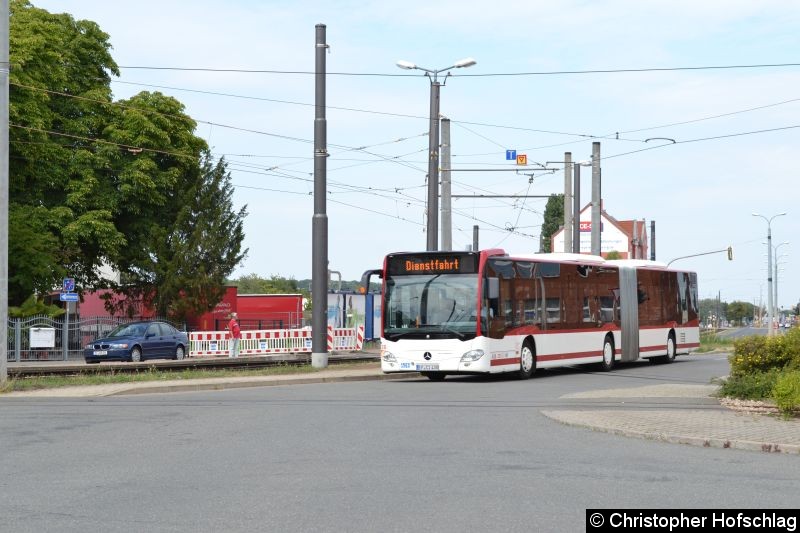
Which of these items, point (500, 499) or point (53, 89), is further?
point (53, 89)

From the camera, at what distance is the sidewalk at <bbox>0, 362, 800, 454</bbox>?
12.8 meters

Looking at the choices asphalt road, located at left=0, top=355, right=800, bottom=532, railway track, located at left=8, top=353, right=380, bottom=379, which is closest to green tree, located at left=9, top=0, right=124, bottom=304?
railway track, located at left=8, top=353, right=380, bottom=379

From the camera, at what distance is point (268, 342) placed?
153 feet

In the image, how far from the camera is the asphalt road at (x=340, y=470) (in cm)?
832

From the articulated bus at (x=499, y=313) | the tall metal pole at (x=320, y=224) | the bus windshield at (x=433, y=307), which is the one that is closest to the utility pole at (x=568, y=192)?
the articulated bus at (x=499, y=313)

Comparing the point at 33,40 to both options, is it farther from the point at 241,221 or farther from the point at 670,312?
the point at 670,312

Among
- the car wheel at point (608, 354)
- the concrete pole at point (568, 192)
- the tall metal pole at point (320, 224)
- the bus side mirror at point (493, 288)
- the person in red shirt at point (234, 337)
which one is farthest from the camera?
the concrete pole at point (568, 192)

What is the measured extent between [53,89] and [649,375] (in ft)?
89.7

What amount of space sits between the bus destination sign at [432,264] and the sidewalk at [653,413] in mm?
2878

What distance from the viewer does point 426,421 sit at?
51.3ft

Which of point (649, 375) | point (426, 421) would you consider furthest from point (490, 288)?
point (426, 421)

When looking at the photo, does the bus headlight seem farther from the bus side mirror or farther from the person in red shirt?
the person in red shirt

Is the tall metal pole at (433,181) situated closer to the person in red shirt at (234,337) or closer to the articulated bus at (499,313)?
the articulated bus at (499,313)

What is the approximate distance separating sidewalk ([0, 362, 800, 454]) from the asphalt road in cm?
33
